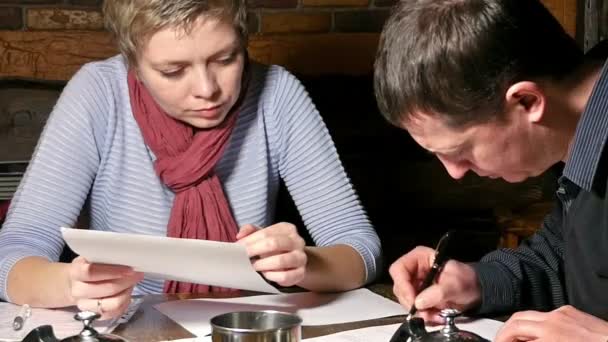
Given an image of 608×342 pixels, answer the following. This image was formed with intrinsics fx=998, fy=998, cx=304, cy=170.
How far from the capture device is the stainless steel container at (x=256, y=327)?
1.22 metres

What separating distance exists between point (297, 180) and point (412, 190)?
102 cm

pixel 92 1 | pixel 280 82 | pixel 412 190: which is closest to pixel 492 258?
pixel 280 82

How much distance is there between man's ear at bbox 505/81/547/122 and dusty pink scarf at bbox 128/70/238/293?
0.77 meters

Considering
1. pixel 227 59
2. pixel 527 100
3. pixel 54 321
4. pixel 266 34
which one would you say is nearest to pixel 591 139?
pixel 527 100

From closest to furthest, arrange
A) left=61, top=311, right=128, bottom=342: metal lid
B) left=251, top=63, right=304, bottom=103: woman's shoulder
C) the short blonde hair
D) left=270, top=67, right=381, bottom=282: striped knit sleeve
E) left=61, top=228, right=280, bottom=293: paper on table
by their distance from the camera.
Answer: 1. left=61, top=311, right=128, bottom=342: metal lid
2. left=61, top=228, right=280, bottom=293: paper on table
3. the short blonde hair
4. left=270, top=67, right=381, bottom=282: striped knit sleeve
5. left=251, top=63, right=304, bottom=103: woman's shoulder

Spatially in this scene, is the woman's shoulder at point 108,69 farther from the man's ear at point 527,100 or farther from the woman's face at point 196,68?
the man's ear at point 527,100

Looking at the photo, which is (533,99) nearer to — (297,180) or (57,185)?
(297,180)

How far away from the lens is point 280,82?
2.06 metres

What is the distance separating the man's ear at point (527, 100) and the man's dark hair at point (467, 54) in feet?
0.03

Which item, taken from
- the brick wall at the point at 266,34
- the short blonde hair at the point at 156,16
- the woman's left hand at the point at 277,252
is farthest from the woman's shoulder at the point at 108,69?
the brick wall at the point at 266,34

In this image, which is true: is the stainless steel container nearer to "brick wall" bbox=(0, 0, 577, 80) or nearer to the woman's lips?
the woman's lips

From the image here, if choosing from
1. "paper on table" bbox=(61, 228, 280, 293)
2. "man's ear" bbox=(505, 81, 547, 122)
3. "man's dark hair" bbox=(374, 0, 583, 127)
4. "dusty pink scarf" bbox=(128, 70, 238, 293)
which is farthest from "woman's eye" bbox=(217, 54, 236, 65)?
"man's ear" bbox=(505, 81, 547, 122)

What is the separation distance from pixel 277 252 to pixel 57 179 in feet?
1.58

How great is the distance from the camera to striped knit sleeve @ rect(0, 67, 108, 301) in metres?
1.80
